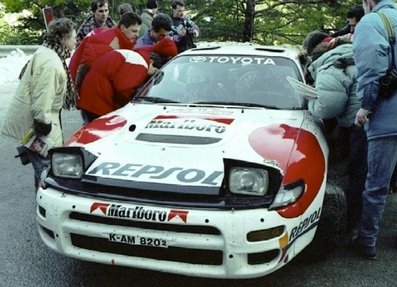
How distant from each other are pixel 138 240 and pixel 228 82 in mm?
1934

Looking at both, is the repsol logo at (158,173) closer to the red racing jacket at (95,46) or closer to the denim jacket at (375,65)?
the denim jacket at (375,65)

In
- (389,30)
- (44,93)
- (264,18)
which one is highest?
(389,30)

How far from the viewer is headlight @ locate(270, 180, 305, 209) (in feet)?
10.1

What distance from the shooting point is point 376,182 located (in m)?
3.82

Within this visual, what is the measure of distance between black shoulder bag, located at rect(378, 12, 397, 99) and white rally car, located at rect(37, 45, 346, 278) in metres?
0.60

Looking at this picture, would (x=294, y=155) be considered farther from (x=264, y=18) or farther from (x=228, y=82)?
(x=264, y=18)

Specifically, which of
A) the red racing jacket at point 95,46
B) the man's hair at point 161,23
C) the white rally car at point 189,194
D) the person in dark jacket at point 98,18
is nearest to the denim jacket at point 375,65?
the white rally car at point 189,194

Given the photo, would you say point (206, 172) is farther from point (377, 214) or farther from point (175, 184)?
point (377, 214)

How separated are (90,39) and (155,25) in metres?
0.87

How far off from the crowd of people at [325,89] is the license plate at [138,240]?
5.10 feet

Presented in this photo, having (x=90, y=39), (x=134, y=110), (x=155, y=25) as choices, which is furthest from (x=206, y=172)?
(x=155, y=25)

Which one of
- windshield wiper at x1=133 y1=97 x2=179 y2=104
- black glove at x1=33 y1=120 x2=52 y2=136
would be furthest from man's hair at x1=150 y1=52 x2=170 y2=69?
black glove at x1=33 y1=120 x2=52 y2=136

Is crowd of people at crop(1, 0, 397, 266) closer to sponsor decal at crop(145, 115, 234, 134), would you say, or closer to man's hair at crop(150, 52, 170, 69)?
man's hair at crop(150, 52, 170, 69)

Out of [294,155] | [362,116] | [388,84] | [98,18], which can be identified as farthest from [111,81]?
[388,84]
